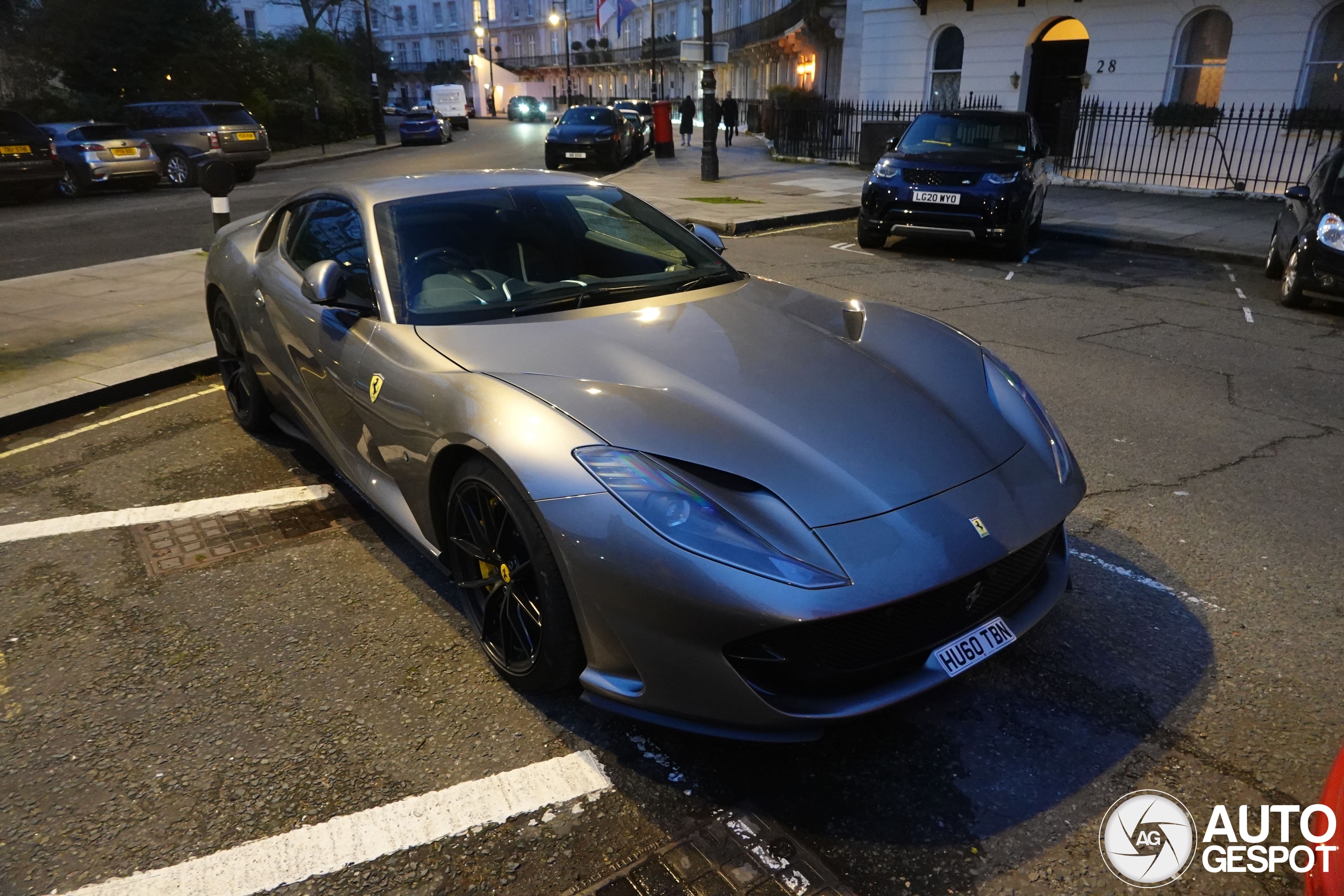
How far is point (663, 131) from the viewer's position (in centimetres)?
2722

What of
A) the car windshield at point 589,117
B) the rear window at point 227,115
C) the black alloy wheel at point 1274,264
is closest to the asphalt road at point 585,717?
the black alloy wheel at point 1274,264

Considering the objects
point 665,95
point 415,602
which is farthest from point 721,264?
point 665,95

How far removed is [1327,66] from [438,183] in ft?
63.5

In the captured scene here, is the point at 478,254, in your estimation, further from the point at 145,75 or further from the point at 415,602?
the point at 145,75

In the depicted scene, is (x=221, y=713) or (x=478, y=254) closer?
(x=221, y=713)

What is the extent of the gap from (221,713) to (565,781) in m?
1.10

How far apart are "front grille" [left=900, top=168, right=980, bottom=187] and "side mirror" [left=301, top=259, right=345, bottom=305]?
882cm

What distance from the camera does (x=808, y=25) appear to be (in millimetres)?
35812

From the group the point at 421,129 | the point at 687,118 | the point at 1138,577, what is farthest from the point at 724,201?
the point at 421,129

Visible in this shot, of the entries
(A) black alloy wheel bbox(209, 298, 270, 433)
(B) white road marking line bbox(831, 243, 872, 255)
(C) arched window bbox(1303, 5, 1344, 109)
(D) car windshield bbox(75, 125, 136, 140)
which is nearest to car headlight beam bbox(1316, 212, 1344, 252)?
(B) white road marking line bbox(831, 243, 872, 255)

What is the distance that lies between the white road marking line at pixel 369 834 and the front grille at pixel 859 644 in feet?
1.92

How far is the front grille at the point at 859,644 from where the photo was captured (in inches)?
86.7

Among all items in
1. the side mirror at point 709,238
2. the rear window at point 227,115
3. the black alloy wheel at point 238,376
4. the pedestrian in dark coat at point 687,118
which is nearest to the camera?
the side mirror at point 709,238

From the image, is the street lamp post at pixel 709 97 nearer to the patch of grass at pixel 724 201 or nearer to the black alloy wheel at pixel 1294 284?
the patch of grass at pixel 724 201
